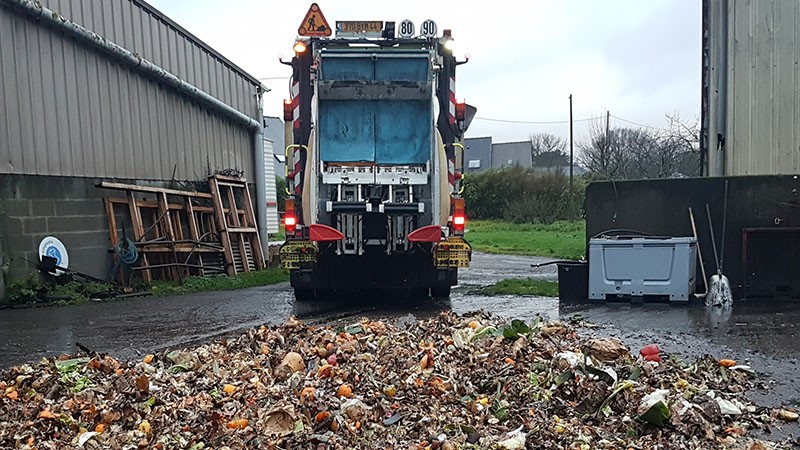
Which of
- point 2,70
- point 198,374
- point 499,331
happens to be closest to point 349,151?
point 499,331

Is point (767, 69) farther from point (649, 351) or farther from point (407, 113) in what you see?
point (649, 351)

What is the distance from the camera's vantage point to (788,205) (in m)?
8.95

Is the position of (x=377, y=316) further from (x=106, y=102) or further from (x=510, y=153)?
(x=510, y=153)

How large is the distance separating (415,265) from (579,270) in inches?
84.9

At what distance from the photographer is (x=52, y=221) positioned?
1068cm

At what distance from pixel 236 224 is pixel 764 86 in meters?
10.4

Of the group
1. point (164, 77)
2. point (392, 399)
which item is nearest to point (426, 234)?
point (392, 399)

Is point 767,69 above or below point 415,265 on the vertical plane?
above

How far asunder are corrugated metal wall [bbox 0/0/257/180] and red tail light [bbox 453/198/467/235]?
631 centimetres

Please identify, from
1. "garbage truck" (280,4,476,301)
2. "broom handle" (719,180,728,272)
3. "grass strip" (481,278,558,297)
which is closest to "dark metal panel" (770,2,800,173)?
"broom handle" (719,180,728,272)

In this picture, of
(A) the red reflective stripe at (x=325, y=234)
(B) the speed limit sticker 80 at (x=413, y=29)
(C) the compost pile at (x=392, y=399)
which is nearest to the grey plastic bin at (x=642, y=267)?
(A) the red reflective stripe at (x=325, y=234)

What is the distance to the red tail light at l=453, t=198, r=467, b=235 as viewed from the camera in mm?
8859

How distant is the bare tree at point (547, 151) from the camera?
57219 millimetres

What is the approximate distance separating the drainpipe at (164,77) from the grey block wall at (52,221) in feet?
7.53
